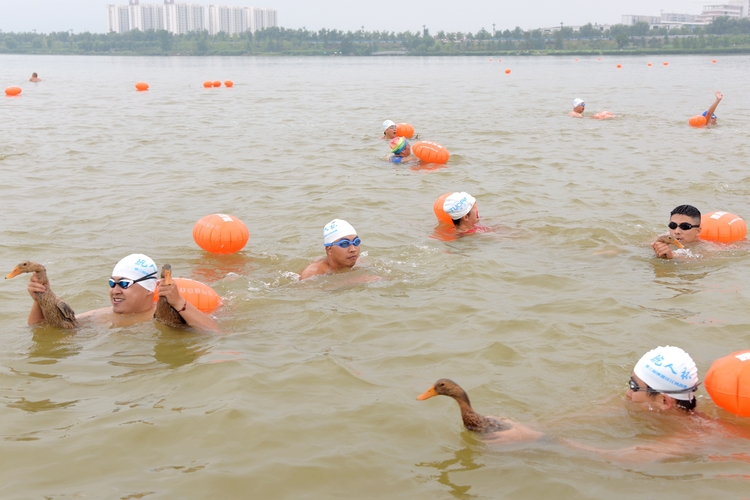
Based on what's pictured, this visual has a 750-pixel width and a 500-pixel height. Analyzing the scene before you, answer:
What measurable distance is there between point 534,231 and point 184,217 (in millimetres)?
5943

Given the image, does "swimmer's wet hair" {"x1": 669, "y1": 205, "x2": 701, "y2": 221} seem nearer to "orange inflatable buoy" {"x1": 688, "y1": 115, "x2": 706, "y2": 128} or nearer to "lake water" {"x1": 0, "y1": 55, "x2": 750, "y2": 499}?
"lake water" {"x1": 0, "y1": 55, "x2": 750, "y2": 499}

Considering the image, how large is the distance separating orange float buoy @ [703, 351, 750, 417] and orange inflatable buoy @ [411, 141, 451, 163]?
12168 millimetres

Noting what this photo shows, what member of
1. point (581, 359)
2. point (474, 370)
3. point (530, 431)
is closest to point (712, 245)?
point (581, 359)

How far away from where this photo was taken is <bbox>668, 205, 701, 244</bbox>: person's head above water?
376 inches

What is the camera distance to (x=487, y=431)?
16.8 ft

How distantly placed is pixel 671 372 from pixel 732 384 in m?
0.45

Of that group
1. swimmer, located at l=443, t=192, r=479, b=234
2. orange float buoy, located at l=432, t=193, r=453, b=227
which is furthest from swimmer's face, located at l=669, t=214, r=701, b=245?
orange float buoy, located at l=432, t=193, r=453, b=227

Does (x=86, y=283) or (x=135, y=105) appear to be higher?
(x=135, y=105)

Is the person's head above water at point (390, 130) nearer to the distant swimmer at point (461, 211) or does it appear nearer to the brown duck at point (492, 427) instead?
the distant swimmer at point (461, 211)

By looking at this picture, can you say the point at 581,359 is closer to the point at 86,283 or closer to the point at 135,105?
the point at 86,283

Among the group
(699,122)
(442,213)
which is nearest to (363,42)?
(699,122)

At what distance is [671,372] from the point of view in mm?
5359

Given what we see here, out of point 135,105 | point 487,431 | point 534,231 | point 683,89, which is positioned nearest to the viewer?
point 487,431

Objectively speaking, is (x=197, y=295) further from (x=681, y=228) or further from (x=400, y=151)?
(x=400, y=151)
